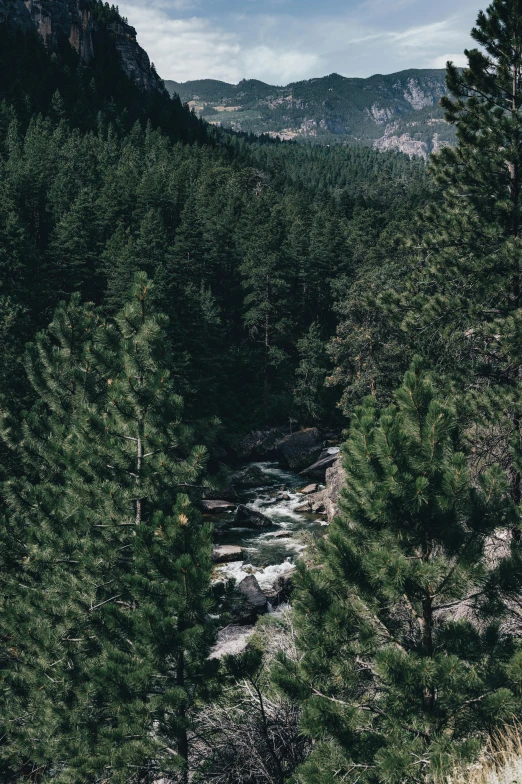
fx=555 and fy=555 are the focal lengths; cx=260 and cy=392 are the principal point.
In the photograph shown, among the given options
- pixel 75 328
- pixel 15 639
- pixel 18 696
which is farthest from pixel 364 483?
pixel 75 328

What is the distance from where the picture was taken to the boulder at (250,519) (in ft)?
96.3

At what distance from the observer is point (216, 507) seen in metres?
31.6

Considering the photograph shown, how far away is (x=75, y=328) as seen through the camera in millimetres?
14141

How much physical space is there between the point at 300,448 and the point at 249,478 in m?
5.82

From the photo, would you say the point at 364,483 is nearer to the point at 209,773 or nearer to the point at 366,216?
the point at 209,773

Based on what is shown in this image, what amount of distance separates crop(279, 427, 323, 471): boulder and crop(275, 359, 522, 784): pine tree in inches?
1296

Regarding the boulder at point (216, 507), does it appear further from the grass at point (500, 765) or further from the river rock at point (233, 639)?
the grass at point (500, 765)

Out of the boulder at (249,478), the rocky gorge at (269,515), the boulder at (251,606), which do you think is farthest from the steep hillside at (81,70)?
the boulder at (251,606)

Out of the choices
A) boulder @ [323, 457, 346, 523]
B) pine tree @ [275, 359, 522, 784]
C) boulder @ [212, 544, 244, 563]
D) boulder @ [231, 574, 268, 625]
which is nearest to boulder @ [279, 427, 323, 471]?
boulder @ [323, 457, 346, 523]

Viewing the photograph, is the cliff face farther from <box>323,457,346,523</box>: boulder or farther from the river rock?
the river rock

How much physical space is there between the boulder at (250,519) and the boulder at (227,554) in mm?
3984

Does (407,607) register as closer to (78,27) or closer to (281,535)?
(281,535)

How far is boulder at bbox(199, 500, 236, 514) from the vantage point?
31.3 m

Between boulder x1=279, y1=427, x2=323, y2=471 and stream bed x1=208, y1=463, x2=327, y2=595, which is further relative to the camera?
boulder x1=279, y1=427, x2=323, y2=471
